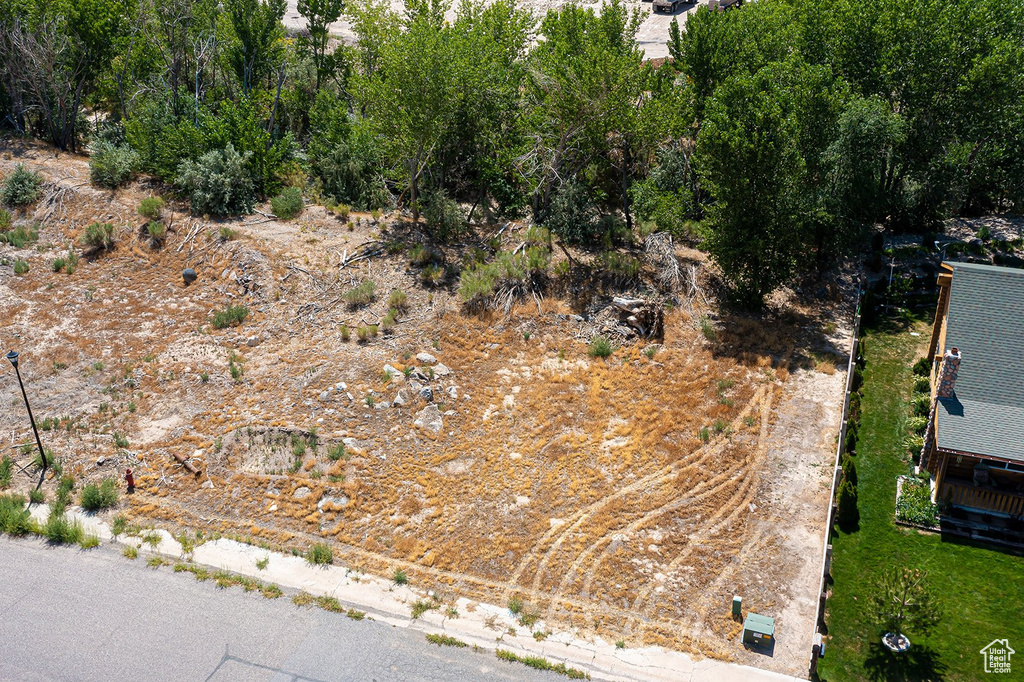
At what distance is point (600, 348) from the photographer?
25.9 meters

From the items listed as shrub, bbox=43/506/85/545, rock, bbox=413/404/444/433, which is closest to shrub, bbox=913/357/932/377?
rock, bbox=413/404/444/433

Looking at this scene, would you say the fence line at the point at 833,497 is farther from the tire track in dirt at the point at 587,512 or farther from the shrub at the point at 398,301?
the shrub at the point at 398,301

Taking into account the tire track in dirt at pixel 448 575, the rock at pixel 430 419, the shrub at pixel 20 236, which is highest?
the shrub at pixel 20 236

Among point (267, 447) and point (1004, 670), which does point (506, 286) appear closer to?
point (267, 447)

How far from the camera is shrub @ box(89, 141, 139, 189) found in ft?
108

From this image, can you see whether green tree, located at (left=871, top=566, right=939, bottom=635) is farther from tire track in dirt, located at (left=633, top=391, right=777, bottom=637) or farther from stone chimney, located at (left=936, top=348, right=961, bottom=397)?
stone chimney, located at (left=936, top=348, right=961, bottom=397)

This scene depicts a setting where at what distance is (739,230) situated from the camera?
27.5 meters

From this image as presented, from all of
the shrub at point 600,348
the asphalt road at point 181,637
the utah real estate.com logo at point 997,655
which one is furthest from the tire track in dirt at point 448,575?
the shrub at point 600,348

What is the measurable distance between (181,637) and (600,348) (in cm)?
1520

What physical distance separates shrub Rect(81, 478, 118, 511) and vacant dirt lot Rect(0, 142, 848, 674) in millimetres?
713

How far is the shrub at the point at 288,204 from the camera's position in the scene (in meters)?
31.7

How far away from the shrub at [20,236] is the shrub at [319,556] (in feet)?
65.5

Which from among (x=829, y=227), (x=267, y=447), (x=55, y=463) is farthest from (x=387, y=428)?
(x=829, y=227)

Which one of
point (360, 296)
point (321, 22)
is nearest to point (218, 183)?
point (360, 296)
